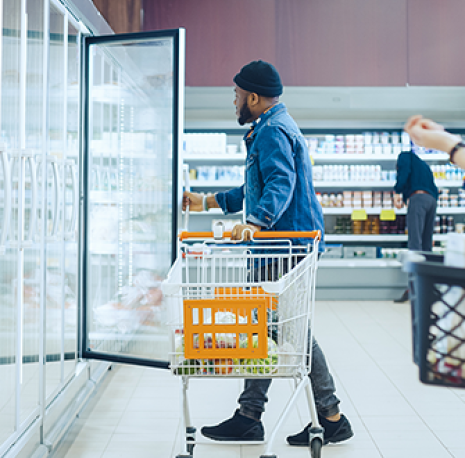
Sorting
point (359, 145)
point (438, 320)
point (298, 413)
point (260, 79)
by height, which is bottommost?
point (298, 413)

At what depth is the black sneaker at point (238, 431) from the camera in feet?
7.86

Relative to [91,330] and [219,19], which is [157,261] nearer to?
[91,330]

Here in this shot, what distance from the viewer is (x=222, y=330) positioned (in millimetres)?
1708

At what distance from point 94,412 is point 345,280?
3.71 meters

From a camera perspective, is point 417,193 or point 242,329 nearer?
point 242,329

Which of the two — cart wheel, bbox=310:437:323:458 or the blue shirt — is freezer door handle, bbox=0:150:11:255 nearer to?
cart wheel, bbox=310:437:323:458

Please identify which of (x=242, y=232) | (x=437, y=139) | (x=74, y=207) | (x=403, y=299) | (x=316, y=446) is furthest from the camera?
(x=403, y=299)

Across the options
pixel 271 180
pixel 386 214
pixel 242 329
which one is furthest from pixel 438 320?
pixel 386 214

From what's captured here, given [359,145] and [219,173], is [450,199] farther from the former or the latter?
[219,173]

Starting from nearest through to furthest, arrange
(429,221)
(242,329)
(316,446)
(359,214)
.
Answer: (242,329)
(316,446)
(429,221)
(359,214)

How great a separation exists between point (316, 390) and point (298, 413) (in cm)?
47

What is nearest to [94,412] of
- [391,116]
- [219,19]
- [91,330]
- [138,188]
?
[91,330]

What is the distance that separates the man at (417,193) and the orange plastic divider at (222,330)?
4167mm

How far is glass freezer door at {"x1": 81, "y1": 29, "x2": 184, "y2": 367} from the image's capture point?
329cm
